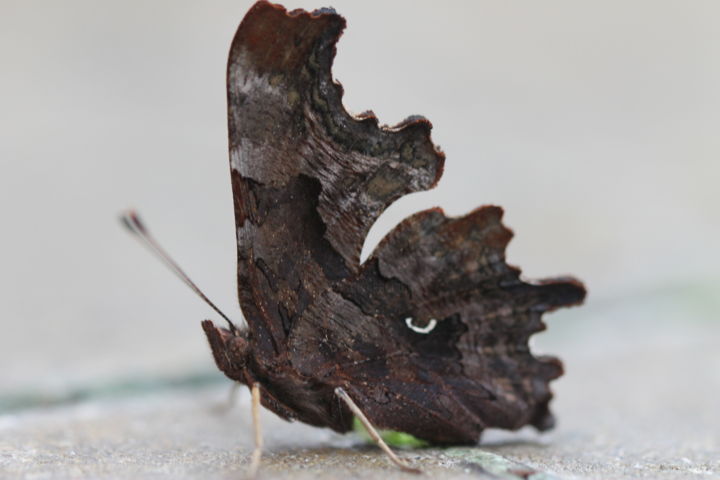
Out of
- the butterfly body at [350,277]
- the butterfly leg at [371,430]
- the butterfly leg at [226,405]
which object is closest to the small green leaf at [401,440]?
the butterfly body at [350,277]

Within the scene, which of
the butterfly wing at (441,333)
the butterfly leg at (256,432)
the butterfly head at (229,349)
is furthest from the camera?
the butterfly wing at (441,333)

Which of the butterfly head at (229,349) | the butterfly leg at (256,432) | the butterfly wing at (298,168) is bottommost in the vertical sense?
the butterfly leg at (256,432)

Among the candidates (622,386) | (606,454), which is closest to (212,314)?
(622,386)

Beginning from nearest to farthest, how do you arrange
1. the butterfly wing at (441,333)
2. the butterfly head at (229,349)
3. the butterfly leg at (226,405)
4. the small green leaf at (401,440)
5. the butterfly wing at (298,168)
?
the butterfly wing at (298,168)
the butterfly head at (229,349)
the butterfly wing at (441,333)
the small green leaf at (401,440)
the butterfly leg at (226,405)

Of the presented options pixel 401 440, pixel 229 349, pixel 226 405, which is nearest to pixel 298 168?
pixel 229 349

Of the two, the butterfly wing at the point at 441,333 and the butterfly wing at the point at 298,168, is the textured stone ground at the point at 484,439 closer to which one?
the butterfly wing at the point at 441,333

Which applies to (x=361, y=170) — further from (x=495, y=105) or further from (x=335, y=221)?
(x=495, y=105)

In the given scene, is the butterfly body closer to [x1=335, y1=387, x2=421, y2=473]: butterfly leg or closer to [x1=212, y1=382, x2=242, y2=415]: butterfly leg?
[x1=335, y1=387, x2=421, y2=473]: butterfly leg
